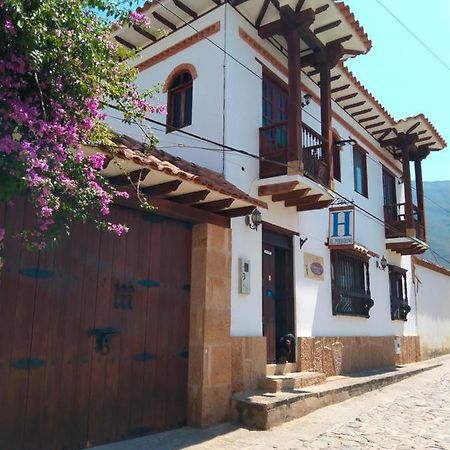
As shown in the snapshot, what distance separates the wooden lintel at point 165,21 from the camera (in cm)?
832

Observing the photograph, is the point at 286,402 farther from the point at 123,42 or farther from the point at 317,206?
the point at 123,42

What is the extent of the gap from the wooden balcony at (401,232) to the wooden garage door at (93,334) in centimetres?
830

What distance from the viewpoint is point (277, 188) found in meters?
7.71

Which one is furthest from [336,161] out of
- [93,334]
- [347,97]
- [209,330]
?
[93,334]

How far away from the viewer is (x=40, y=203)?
287 cm

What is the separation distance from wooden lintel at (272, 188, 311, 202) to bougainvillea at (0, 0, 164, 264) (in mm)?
4731

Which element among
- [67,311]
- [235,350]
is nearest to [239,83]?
[235,350]

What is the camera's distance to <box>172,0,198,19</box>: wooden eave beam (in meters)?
7.97

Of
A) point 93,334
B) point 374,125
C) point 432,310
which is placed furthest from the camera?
point 432,310

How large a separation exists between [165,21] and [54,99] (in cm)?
597

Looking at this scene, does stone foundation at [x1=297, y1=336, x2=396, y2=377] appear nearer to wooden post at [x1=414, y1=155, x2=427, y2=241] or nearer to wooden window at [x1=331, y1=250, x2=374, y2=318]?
wooden window at [x1=331, y1=250, x2=374, y2=318]

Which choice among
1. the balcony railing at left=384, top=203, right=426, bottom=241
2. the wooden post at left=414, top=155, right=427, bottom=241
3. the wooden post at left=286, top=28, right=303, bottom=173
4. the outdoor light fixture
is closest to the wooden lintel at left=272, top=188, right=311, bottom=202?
the wooden post at left=286, top=28, right=303, bottom=173

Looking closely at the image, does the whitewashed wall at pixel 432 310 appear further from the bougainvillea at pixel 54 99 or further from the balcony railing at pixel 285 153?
the bougainvillea at pixel 54 99

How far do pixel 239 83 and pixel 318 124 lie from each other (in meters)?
2.75
